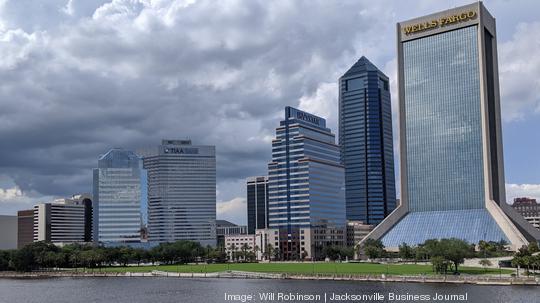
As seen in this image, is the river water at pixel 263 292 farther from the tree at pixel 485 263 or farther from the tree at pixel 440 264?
the tree at pixel 485 263

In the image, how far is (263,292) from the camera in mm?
131750

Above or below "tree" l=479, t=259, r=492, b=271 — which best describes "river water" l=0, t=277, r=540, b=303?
below

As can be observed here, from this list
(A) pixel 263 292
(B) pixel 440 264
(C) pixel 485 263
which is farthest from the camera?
(C) pixel 485 263

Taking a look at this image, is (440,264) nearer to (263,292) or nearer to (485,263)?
(485,263)

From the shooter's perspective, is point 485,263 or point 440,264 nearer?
point 440,264

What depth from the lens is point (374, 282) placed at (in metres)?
150

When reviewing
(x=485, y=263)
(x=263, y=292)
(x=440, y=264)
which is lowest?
(x=263, y=292)

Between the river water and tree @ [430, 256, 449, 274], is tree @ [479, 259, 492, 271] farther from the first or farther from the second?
the river water

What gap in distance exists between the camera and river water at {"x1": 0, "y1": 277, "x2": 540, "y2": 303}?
117125mm

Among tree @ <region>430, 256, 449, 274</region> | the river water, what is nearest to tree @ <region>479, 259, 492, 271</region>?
tree @ <region>430, 256, 449, 274</region>

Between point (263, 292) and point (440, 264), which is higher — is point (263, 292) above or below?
below

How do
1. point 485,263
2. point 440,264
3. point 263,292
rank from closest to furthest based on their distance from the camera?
point 263,292 < point 440,264 < point 485,263

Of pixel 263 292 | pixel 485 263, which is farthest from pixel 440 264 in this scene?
pixel 263 292

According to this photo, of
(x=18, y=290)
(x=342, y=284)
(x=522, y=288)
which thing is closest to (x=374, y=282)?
(x=342, y=284)
